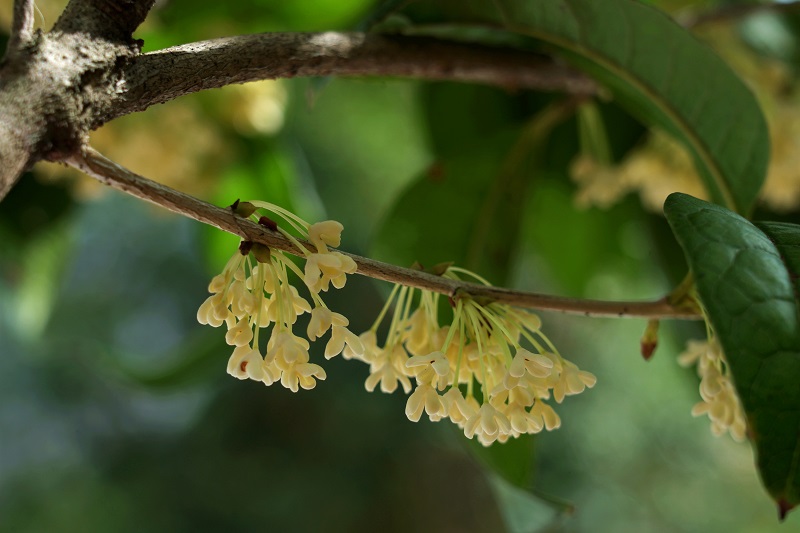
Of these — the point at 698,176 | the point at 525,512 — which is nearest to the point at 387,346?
the point at 525,512

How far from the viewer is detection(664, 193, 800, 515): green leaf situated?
0.28 metres

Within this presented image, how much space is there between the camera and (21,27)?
30cm

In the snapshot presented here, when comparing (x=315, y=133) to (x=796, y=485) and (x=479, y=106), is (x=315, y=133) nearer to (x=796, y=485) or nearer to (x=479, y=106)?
(x=479, y=106)

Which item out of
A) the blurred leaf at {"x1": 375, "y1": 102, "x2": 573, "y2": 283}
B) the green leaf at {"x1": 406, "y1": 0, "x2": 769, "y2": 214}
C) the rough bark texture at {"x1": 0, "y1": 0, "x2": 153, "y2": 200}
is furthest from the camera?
the blurred leaf at {"x1": 375, "y1": 102, "x2": 573, "y2": 283}

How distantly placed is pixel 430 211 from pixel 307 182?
34 centimetres

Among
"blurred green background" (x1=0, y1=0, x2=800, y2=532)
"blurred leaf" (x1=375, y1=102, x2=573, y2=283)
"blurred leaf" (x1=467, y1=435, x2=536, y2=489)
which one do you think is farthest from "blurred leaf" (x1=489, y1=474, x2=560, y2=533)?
"blurred green background" (x1=0, y1=0, x2=800, y2=532)

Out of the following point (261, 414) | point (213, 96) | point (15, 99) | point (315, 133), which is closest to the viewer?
point (15, 99)

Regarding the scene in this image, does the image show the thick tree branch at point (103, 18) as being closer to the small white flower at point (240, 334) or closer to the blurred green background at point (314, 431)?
the small white flower at point (240, 334)

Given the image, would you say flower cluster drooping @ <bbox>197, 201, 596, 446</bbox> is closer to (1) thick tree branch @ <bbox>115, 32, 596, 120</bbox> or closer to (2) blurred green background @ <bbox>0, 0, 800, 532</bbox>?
(1) thick tree branch @ <bbox>115, 32, 596, 120</bbox>

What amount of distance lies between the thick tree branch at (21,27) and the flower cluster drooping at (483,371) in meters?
0.18

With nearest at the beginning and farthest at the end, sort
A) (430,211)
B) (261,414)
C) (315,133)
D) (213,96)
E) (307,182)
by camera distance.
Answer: (430,211) < (213,96) < (307,182) < (315,133) < (261,414)

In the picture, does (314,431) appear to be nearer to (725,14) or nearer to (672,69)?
(725,14)

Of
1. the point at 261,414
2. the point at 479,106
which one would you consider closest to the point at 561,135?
the point at 479,106

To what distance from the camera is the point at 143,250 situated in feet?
7.68
